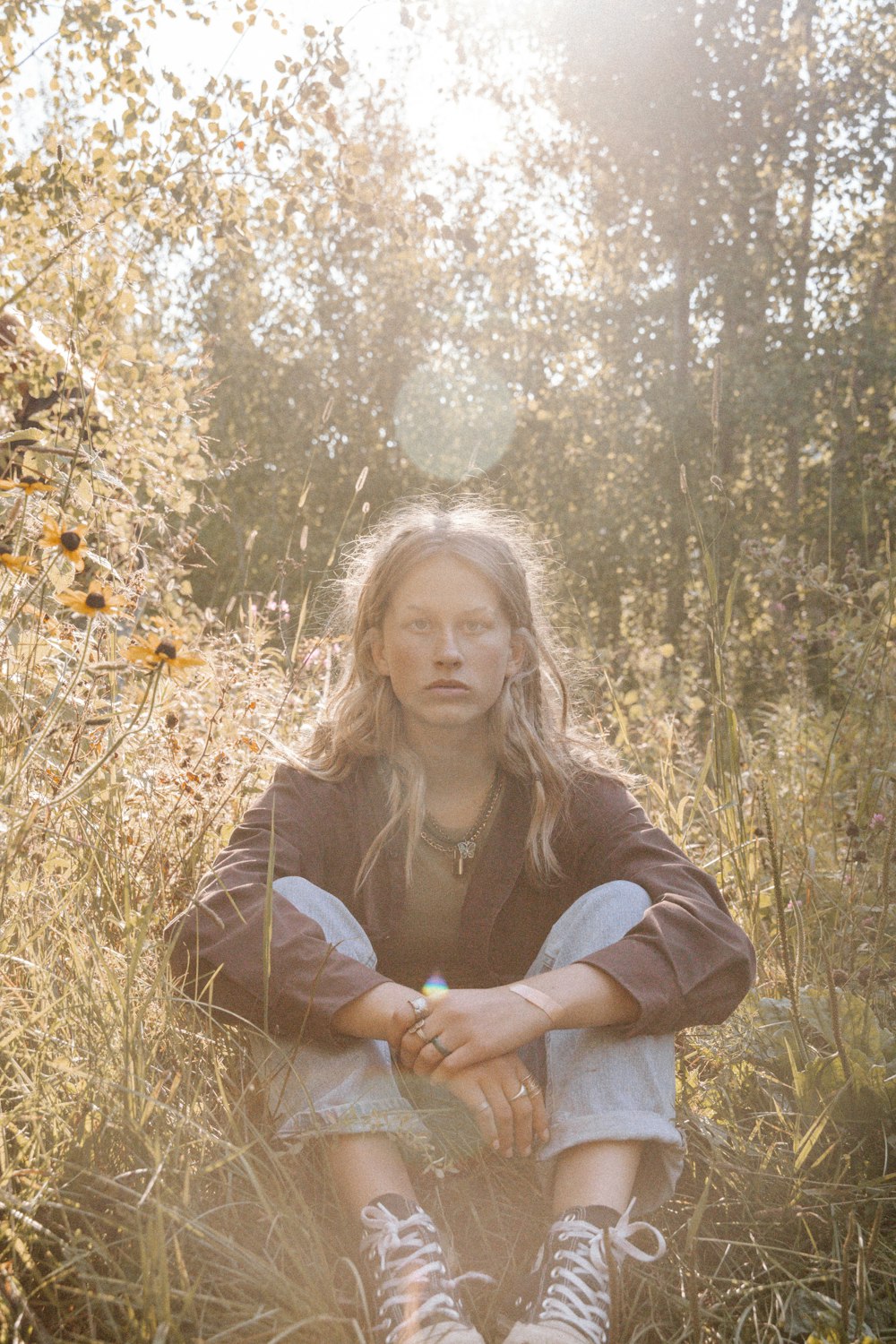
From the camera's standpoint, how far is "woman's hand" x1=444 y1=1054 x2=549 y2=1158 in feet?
5.01

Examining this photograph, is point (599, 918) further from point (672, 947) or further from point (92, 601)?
point (92, 601)

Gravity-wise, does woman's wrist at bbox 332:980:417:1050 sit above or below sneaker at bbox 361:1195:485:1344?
above

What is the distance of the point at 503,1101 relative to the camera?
1.52 m

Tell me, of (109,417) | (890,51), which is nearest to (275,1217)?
(109,417)

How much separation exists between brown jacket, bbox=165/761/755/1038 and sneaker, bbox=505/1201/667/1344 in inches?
10.9

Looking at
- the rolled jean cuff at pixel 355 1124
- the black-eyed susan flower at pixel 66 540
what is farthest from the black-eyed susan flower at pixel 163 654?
the rolled jean cuff at pixel 355 1124

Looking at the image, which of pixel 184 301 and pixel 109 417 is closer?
pixel 109 417

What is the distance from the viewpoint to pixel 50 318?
2496mm

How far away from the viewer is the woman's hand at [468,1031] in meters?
1.51

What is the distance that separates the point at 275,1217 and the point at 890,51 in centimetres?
1156

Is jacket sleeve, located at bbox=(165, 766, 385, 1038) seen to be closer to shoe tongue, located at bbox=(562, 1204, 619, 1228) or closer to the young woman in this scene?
the young woman

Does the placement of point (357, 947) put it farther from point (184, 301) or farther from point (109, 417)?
point (184, 301)

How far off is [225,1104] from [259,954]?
8.6 inches

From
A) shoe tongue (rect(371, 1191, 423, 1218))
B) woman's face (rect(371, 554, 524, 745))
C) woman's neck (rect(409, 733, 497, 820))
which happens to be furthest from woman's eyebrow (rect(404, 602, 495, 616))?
shoe tongue (rect(371, 1191, 423, 1218))
